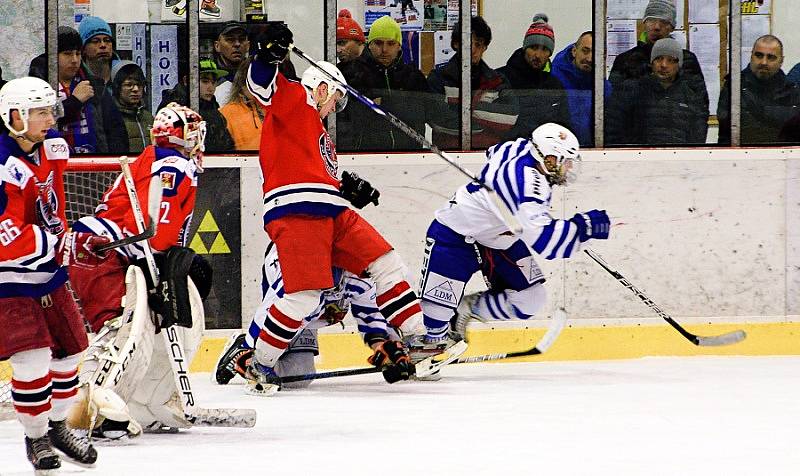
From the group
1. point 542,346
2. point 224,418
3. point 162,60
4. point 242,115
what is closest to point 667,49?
point 542,346

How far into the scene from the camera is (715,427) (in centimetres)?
435

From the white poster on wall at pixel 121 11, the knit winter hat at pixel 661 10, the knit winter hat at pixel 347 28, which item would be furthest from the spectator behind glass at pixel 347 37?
the knit winter hat at pixel 661 10

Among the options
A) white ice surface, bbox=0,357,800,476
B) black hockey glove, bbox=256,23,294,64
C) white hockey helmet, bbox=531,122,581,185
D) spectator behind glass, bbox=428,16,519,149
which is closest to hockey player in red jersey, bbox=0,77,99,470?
white ice surface, bbox=0,357,800,476

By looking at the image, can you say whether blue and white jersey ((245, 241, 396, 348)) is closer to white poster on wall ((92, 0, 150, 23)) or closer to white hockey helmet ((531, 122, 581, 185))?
white hockey helmet ((531, 122, 581, 185))

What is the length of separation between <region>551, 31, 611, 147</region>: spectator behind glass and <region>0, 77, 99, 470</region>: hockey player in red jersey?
3.12 metres

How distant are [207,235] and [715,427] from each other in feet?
7.94

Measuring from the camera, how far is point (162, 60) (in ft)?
20.2

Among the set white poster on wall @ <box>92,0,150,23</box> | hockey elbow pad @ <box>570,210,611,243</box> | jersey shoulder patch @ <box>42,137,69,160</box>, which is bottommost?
hockey elbow pad @ <box>570,210,611,243</box>

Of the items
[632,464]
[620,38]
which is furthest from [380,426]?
[620,38]

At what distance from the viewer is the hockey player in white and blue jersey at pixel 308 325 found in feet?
17.6

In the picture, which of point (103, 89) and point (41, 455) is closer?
point (41, 455)

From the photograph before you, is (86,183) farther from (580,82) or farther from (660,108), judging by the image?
(660,108)

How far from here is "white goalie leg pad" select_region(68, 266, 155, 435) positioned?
3998mm

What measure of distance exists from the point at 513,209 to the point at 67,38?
2051mm
